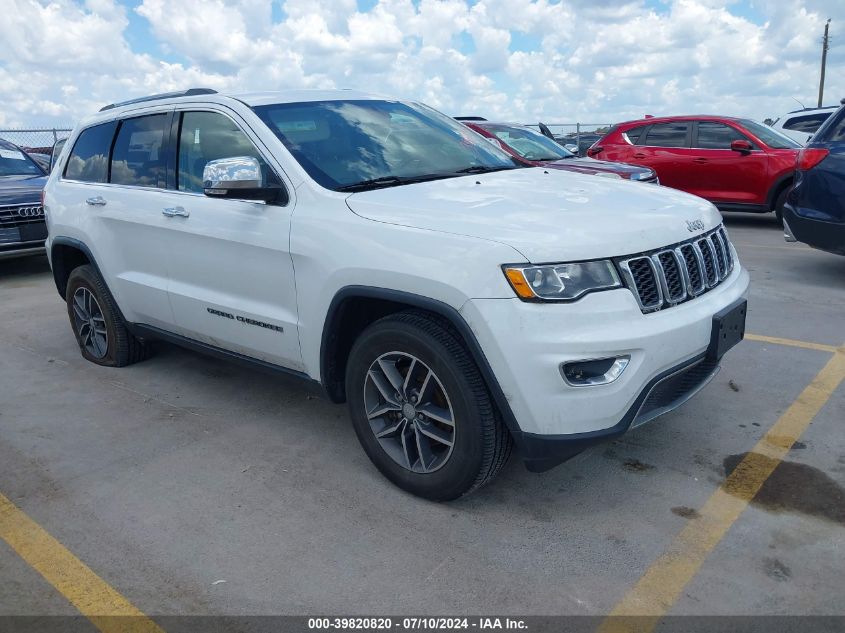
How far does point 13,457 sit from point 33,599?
1.41 metres

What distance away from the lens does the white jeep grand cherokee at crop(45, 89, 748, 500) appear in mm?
2834

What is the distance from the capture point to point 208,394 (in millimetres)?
4812

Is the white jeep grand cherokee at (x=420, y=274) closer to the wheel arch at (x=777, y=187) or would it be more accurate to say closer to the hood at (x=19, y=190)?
the hood at (x=19, y=190)

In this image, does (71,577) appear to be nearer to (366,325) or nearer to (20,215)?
(366,325)

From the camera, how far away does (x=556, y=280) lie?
2816 mm

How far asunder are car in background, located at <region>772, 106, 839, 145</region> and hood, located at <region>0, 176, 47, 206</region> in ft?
36.3

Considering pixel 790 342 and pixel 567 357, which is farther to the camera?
pixel 790 342

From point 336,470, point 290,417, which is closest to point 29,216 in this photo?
point 290,417

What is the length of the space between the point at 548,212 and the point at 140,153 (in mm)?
2765

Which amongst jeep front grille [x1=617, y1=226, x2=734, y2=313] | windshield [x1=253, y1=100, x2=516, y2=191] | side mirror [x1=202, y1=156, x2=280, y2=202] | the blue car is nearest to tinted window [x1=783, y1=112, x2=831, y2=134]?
the blue car

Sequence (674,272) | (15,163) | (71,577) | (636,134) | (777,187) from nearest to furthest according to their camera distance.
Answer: (71,577) → (674,272) → (15,163) → (777,187) → (636,134)

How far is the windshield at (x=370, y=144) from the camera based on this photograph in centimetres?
368

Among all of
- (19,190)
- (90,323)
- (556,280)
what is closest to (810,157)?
(556,280)

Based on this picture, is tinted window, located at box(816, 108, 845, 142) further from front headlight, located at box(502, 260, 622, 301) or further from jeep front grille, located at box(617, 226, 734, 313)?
front headlight, located at box(502, 260, 622, 301)
